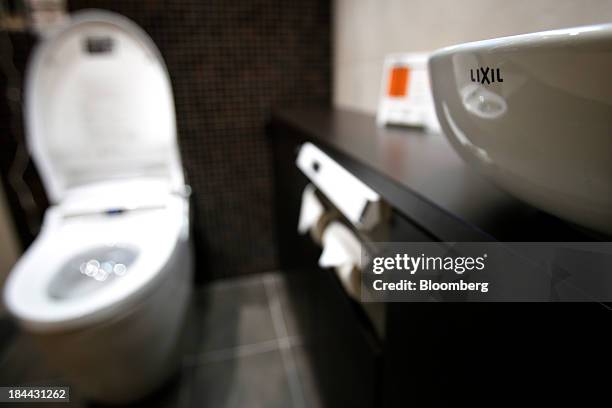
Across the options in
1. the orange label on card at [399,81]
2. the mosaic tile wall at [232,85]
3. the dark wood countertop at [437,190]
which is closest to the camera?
the dark wood countertop at [437,190]

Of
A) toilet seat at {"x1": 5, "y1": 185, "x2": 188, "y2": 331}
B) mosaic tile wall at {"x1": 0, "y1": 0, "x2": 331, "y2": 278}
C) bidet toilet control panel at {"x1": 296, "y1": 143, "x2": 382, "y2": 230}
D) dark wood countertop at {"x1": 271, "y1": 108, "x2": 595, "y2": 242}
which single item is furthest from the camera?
mosaic tile wall at {"x1": 0, "y1": 0, "x2": 331, "y2": 278}

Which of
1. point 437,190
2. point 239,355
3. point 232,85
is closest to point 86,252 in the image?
point 239,355

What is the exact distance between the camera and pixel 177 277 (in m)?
0.92

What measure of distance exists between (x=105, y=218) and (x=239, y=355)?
0.67 m

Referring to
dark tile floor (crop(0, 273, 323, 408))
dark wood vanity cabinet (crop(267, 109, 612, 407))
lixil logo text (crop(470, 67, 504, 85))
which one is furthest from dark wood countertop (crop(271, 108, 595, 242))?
dark tile floor (crop(0, 273, 323, 408))

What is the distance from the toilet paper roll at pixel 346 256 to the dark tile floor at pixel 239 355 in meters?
0.52

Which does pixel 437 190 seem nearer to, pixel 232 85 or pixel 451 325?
pixel 451 325

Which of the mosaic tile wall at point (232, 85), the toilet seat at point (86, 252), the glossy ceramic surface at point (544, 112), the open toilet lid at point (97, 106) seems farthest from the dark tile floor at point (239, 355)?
the glossy ceramic surface at point (544, 112)

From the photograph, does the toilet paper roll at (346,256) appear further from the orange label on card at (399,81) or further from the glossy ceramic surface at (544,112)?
the orange label on card at (399,81)

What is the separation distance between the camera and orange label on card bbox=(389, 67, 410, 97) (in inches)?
32.2

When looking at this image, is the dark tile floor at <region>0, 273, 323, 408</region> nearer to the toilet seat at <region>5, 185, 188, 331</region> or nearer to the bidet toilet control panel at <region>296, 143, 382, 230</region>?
the toilet seat at <region>5, 185, 188, 331</region>

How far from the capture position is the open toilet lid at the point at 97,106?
98 centimetres

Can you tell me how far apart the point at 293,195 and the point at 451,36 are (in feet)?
1.90

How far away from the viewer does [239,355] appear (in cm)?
118
